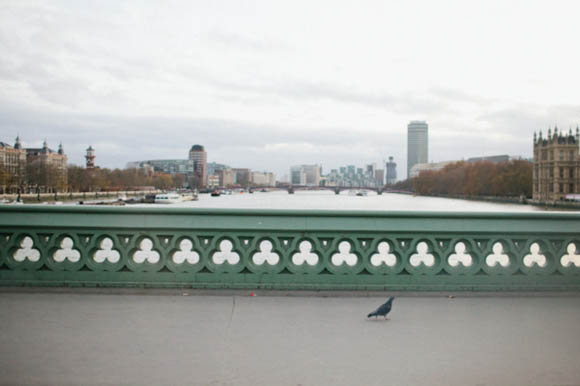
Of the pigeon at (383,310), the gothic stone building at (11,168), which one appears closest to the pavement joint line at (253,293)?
the pigeon at (383,310)

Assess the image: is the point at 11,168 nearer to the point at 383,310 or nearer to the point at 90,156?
the point at 90,156

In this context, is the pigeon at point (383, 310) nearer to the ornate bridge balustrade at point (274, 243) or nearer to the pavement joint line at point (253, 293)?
the pavement joint line at point (253, 293)

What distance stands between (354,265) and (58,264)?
3511mm

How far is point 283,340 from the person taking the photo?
4285mm

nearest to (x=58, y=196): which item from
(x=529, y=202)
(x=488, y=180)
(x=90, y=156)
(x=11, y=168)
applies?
(x=11, y=168)

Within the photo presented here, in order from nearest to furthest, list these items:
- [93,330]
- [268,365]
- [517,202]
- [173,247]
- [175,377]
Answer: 1. [175,377]
2. [268,365]
3. [93,330]
4. [173,247]
5. [517,202]

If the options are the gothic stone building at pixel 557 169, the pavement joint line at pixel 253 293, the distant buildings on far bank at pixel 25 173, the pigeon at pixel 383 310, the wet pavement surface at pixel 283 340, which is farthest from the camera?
the gothic stone building at pixel 557 169

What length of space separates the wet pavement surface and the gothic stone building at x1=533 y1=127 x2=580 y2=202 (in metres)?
111

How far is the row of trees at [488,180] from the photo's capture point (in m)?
113

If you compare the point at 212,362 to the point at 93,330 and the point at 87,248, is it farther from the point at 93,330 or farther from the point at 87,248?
the point at 87,248

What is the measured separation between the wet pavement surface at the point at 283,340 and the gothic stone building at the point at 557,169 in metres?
111

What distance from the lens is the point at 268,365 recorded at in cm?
376

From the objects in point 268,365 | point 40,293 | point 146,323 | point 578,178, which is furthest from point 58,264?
point 578,178

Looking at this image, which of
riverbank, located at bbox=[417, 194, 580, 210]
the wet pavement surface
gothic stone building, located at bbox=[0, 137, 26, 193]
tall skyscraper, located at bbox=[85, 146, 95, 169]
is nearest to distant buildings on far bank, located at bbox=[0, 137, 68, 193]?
gothic stone building, located at bbox=[0, 137, 26, 193]
